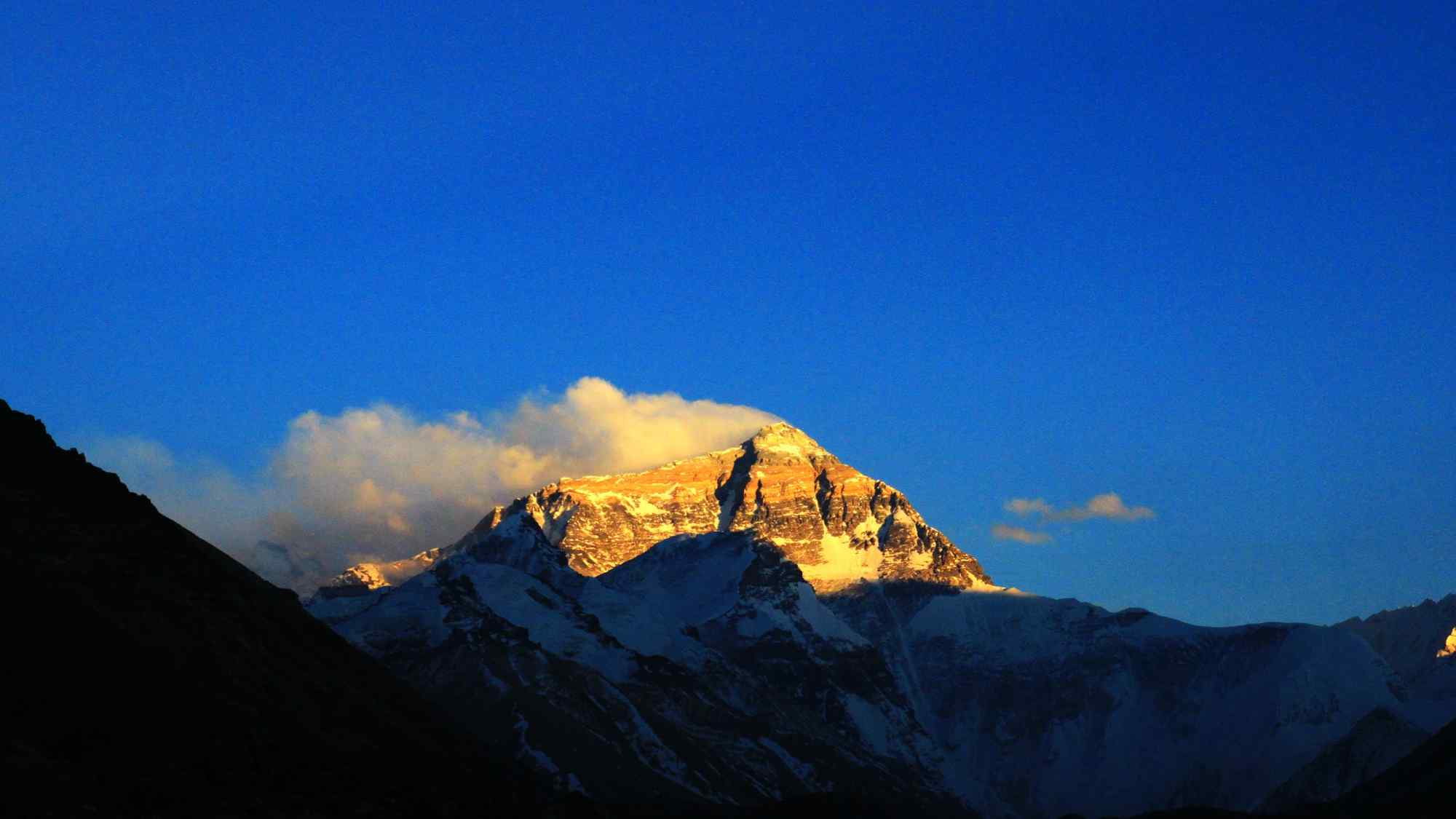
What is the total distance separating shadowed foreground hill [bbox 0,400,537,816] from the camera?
96.8 metres

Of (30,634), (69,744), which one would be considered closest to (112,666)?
(30,634)

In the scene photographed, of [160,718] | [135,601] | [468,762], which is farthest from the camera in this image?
[468,762]

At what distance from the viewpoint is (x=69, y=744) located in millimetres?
95812

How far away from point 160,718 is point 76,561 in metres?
20.6

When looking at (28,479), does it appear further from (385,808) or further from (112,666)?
(385,808)

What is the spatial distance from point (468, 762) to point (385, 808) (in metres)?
32.3

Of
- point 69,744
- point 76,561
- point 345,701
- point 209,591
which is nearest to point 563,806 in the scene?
point 345,701

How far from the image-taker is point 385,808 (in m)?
109

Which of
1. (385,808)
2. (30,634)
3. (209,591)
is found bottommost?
(385,808)

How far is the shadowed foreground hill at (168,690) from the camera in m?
96.8

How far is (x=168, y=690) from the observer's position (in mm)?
108375

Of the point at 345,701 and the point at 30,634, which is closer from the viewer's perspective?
the point at 30,634

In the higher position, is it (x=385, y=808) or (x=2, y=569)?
(x=2, y=569)

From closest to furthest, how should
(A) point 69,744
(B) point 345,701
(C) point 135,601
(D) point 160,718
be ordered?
(A) point 69,744
(D) point 160,718
(C) point 135,601
(B) point 345,701
